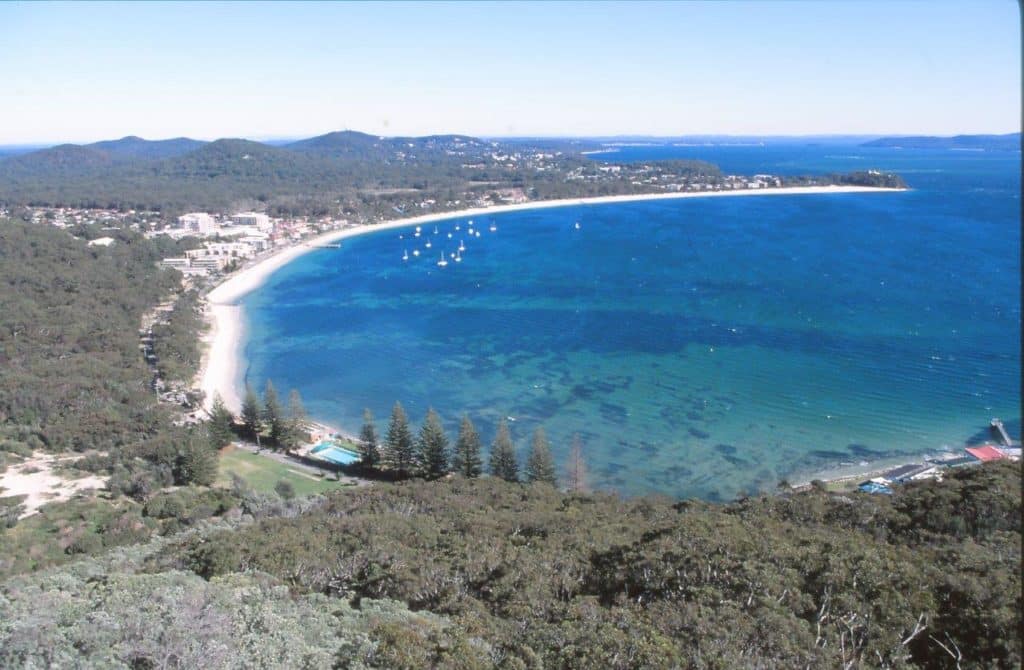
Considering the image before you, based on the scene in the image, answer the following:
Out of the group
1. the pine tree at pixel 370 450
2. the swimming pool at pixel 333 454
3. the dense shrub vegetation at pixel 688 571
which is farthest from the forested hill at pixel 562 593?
the swimming pool at pixel 333 454

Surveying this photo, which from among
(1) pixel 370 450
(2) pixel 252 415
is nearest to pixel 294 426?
(2) pixel 252 415

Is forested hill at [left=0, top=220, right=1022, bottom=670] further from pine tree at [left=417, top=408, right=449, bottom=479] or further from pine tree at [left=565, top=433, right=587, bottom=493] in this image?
pine tree at [left=417, top=408, right=449, bottom=479]

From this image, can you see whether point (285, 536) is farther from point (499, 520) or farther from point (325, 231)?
point (325, 231)

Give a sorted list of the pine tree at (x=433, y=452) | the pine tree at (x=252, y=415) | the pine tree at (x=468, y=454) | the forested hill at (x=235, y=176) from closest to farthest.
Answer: the pine tree at (x=468, y=454)
the pine tree at (x=433, y=452)
the pine tree at (x=252, y=415)
the forested hill at (x=235, y=176)

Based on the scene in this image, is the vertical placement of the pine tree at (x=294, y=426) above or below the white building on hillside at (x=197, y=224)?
below

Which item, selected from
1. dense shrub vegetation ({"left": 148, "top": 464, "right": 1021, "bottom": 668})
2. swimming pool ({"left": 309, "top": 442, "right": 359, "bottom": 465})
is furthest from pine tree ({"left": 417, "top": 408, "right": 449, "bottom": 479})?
dense shrub vegetation ({"left": 148, "top": 464, "right": 1021, "bottom": 668})

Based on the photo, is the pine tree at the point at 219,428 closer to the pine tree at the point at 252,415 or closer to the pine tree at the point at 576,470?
the pine tree at the point at 252,415
